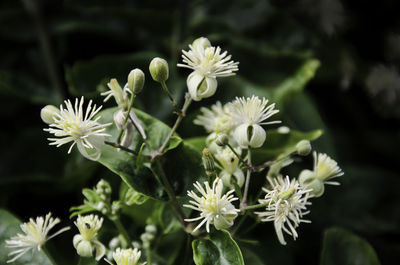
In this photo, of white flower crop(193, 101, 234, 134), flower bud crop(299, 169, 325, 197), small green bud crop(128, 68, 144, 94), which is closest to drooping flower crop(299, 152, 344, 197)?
flower bud crop(299, 169, 325, 197)

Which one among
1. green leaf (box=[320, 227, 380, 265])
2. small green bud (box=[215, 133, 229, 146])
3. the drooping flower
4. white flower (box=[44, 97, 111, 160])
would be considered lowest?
green leaf (box=[320, 227, 380, 265])

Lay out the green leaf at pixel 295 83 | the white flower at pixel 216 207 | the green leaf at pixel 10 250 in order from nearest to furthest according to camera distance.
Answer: the white flower at pixel 216 207 → the green leaf at pixel 10 250 → the green leaf at pixel 295 83

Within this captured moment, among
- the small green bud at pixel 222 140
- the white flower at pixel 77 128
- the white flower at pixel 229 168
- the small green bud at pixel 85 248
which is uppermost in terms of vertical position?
the white flower at pixel 77 128

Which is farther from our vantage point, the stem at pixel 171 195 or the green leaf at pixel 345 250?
the green leaf at pixel 345 250

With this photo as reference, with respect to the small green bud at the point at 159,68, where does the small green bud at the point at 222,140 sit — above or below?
below

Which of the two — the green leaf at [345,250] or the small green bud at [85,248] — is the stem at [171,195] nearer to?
the small green bud at [85,248]

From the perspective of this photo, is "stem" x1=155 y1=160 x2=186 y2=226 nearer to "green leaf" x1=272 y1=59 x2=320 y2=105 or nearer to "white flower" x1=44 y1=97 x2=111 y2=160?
"white flower" x1=44 y1=97 x2=111 y2=160

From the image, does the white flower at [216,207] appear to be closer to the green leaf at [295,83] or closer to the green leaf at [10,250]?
the green leaf at [10,250]

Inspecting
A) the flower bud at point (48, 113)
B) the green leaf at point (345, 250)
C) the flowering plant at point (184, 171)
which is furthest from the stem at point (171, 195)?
the green leaf at point (345, 250)

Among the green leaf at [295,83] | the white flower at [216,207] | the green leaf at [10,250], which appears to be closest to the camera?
the white flower at [216,207]
